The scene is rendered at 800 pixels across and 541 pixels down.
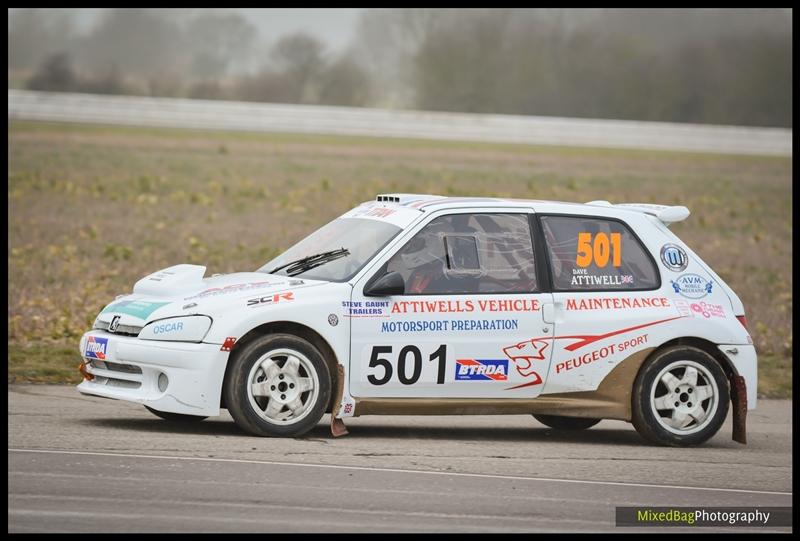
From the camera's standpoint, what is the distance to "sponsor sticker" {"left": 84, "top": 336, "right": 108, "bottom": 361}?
8875mm

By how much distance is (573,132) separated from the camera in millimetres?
46938

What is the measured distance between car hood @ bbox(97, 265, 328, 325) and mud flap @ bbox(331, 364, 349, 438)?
62 cm

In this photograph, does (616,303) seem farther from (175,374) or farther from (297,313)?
(175,374)

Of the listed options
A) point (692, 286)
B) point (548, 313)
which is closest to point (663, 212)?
point (692, 286)

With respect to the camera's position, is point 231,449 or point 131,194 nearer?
point 231,449

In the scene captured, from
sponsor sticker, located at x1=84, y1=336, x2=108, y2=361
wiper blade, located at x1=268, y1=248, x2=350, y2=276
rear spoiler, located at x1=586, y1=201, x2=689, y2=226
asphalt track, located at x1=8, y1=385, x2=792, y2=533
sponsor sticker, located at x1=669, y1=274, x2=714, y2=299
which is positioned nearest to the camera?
asphalt track, located at x1=8, y1=385, x2=792, y2=533

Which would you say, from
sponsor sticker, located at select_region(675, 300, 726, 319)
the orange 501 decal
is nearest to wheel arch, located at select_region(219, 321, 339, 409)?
the orange 501 decal

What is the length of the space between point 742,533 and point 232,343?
3418 mm

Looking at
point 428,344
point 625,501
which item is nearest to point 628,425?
point 428,344

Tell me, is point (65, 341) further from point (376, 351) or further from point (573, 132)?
point (573, 132)

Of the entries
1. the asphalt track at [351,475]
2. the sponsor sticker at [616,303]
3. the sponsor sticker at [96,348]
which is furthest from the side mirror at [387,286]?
the sponsor sticker at [96,348]

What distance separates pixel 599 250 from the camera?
9.74m

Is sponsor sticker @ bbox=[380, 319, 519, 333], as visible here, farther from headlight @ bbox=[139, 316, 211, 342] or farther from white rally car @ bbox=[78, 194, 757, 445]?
headlight @ bbox=[139, 316, 211, 342]

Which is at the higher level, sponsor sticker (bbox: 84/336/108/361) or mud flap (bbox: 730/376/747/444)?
sponsor sticker (bbox: 84/336/108/361)
